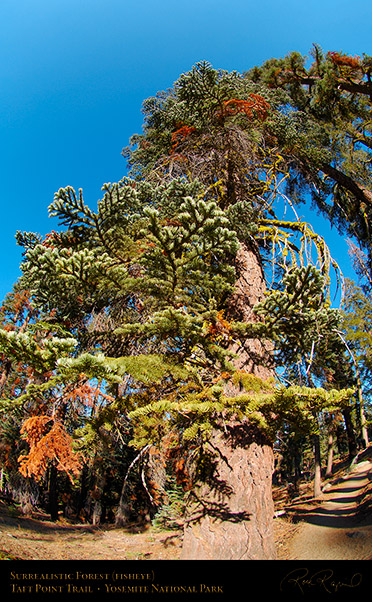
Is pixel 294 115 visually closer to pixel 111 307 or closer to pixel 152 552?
pixel 111 307

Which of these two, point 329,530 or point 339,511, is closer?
point 329,530

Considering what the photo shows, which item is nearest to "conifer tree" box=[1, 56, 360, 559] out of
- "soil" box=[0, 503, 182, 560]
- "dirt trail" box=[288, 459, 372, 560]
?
"dirt trail" box=[288, 459, 372, 560]

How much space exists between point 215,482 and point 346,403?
2054 millimetres

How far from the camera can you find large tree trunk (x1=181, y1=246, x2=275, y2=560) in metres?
3.63

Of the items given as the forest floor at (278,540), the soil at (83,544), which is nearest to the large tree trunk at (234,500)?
the forest floor at (278,540)

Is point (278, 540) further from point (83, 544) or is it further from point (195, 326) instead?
point (195, 326)

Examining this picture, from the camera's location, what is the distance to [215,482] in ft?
Answer: 13.3
